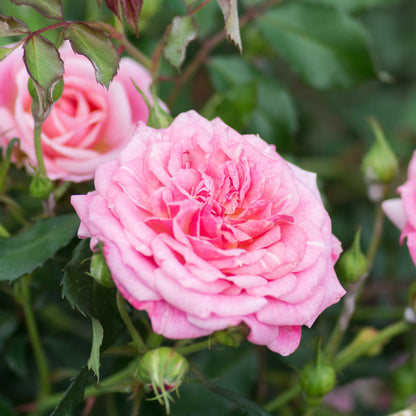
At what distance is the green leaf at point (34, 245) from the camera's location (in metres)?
0.50

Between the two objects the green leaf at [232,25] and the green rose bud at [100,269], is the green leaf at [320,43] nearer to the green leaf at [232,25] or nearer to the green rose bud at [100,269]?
the green leaf at [232,25]

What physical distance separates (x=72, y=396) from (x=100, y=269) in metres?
0.11

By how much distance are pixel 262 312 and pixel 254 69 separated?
453 millimetres

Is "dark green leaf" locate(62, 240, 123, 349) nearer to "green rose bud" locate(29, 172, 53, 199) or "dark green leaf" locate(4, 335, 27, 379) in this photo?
"green rose bud" locate(29, 172, 53, 199)

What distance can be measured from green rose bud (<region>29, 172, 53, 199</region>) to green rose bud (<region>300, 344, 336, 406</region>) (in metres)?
0.28

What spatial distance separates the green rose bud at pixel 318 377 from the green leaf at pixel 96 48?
300 mm

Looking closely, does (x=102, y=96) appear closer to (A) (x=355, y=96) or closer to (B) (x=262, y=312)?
(B) (x=262, y=312)

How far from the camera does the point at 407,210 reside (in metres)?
0.55

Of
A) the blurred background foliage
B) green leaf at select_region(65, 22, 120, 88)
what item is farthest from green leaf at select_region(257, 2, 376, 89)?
green leaf at select_region(65, 22, 120, 88)

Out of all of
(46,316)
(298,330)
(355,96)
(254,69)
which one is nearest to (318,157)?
(355,96)

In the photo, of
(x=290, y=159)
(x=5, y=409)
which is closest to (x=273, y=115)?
(x=290, y=159)

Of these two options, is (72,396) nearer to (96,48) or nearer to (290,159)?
(96,48)

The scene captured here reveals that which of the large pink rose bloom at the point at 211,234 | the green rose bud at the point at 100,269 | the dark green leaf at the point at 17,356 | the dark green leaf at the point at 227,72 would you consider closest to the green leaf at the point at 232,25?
the large pink rose bloom at the point at 211,234

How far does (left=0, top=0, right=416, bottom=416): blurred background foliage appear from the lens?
2.19 ft
